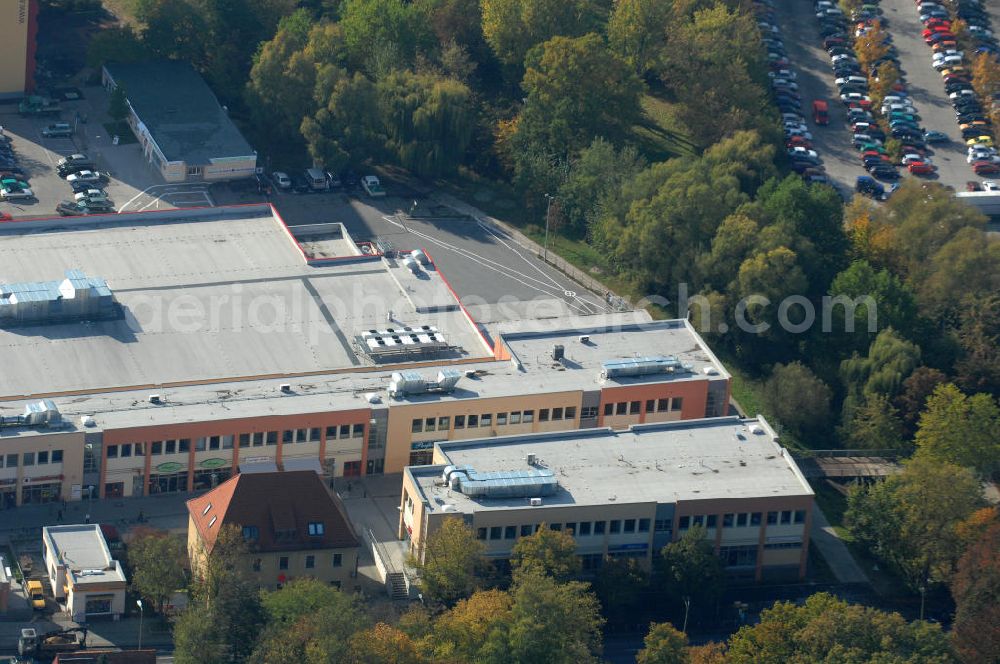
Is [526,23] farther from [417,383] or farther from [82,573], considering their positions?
[82,573]

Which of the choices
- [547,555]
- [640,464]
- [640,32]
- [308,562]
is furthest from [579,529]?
[640,32]

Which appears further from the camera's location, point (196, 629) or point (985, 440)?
point (985, 440)

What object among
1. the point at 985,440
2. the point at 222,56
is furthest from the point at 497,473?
the point at 222,56

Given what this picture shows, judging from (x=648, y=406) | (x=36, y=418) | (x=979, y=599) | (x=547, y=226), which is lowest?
(x=979, y=599)

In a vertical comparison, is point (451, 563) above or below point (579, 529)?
below

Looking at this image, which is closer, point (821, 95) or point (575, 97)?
point (575, 97)

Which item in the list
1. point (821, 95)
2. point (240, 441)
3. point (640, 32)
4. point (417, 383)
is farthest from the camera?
point (821, 95)

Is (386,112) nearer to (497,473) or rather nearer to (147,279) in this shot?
(147,279)

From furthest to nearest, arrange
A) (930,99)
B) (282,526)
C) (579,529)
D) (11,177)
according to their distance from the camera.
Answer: (930,99) → (11,177) → (579,529) → (282,526)

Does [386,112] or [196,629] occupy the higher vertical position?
[386,112]
